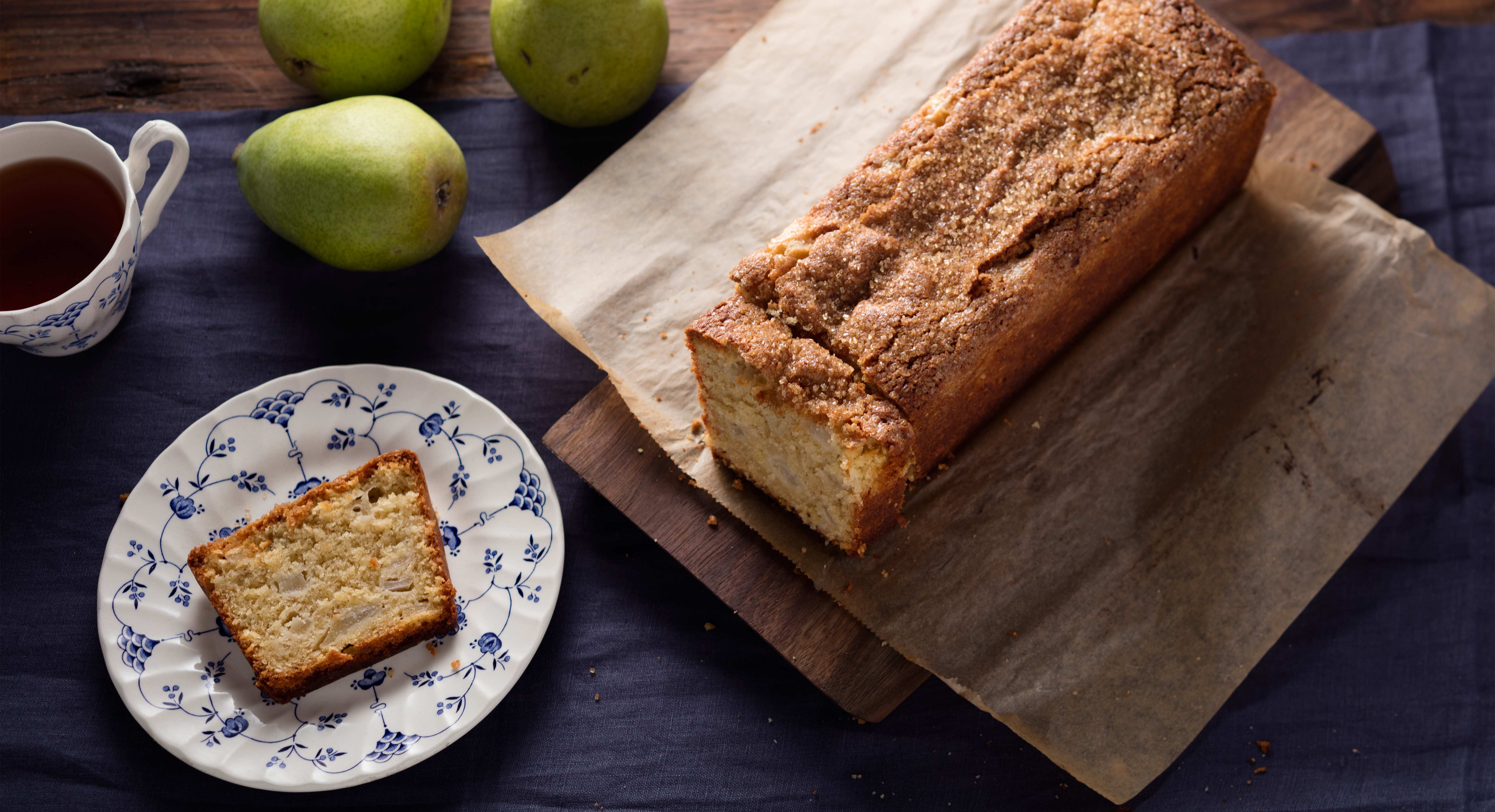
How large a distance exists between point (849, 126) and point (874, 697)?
171cm

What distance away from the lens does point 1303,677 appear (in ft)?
9.77

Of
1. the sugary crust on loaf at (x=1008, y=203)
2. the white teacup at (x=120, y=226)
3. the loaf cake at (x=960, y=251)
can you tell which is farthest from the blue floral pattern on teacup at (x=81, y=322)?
the sugary crust on loaf at (x=1008, y=203)

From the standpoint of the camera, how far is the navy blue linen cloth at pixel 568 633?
2.77 m

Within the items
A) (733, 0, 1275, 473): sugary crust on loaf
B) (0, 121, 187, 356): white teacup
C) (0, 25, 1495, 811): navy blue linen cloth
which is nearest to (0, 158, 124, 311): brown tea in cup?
(0, 121, 187, 356): white teacup

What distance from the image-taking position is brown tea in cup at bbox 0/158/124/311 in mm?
2891

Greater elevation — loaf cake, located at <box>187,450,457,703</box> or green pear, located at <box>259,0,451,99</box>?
green pear, located at <box>259,0,451,99</box>

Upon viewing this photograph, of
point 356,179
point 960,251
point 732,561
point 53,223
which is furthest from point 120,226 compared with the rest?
point 960,251

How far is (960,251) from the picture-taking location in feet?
8.72

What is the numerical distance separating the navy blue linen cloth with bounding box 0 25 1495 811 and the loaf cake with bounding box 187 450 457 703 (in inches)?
13.5

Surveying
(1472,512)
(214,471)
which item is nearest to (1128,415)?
(1472,512)

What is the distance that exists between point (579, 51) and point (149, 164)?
1277 millimetres

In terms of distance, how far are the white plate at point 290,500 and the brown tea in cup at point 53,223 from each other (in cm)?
57

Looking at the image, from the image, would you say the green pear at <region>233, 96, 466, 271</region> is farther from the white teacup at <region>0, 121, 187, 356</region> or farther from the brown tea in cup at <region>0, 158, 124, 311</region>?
the brown tea in cup at <region>0, 158, 124, 311</region>

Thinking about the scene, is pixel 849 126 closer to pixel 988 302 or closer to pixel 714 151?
pixel 714 151
